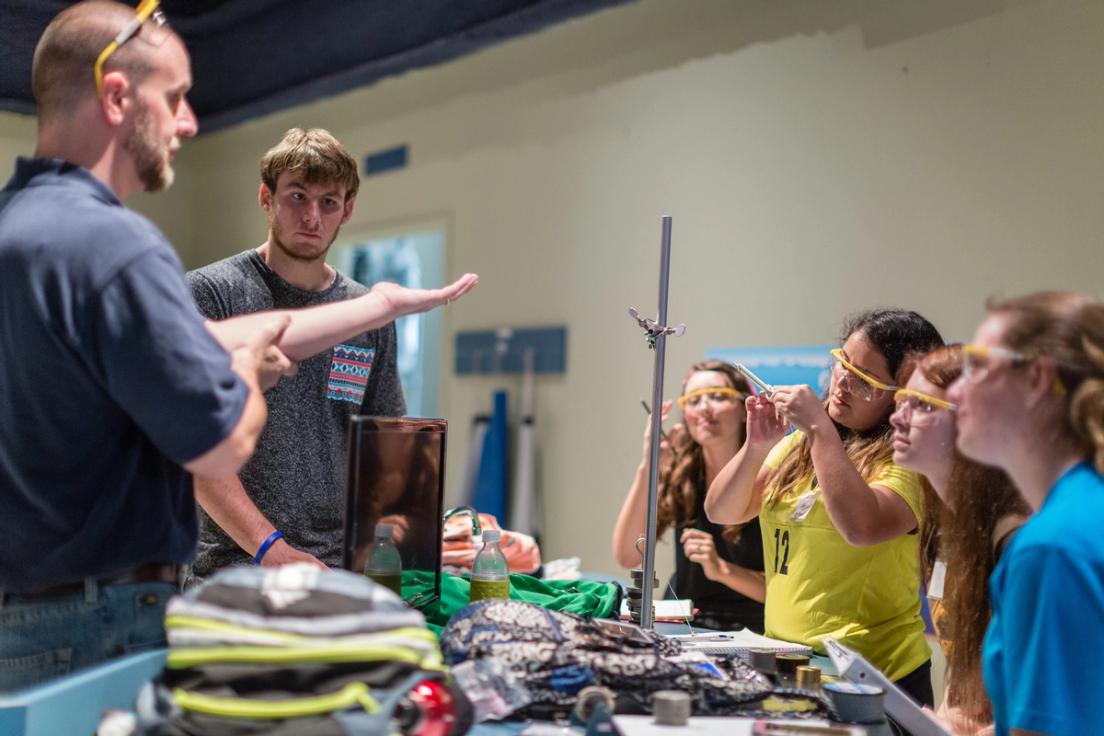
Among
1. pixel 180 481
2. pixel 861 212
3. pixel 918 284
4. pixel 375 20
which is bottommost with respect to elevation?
pixel 180 481

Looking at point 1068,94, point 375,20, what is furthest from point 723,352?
point 375,20

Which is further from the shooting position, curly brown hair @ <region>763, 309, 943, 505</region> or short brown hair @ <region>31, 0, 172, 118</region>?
curly brown hair @ <region>763, 309, 943, 505</region>

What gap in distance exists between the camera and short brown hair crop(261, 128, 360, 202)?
8.32 feet

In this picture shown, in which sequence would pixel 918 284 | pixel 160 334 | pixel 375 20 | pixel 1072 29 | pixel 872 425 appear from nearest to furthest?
1. pixel 160 334
2. pixel 872 425
3. pixel 1072 29
4. pixel 918 284
5. pixel 375 20

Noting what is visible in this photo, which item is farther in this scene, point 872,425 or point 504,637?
point 872,425

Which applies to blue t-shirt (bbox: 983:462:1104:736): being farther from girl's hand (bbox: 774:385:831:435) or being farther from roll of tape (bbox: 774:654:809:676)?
girl's hand (bbox: 774:385:831:435)

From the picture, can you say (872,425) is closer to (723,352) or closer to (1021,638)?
(1021,638)

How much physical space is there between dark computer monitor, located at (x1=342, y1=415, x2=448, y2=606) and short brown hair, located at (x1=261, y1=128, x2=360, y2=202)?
83 centimetres

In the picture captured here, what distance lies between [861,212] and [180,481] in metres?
3.11

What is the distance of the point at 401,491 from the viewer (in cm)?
195

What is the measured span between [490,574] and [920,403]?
0.92m

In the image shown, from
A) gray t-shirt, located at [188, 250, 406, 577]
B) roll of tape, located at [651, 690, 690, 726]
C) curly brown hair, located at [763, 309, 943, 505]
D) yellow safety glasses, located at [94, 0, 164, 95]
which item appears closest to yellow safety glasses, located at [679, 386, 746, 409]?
curly brown hair, located at [763, 309, 943, 505]

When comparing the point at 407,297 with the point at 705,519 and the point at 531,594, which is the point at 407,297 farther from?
the point at 705,519

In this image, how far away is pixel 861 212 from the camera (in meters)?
3.97
